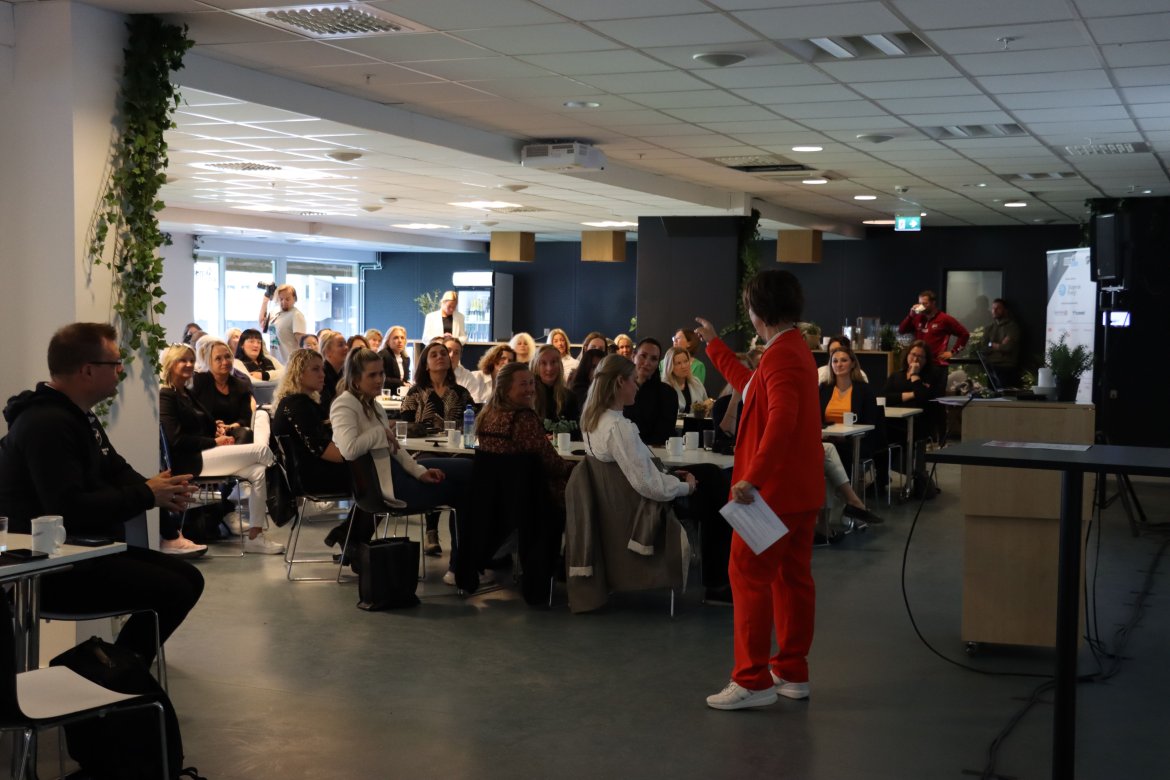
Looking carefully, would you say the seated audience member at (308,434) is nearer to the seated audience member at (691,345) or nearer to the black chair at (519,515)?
the black chair at (519,515)

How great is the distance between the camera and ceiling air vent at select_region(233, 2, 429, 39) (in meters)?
5.80

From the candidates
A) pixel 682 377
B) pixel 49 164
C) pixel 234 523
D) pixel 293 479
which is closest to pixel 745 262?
pixel 682 377

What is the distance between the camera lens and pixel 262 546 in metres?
7.96

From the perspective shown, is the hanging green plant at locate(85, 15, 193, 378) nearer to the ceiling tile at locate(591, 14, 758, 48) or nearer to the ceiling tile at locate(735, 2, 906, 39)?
the ceiling tile at locate(591, 14, 758, 48)

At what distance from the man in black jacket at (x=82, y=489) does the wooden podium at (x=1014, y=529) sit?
135 inches

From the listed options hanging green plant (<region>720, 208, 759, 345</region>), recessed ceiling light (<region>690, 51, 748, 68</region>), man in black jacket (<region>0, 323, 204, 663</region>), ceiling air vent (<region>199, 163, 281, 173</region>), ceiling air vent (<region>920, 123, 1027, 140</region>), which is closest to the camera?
man in black jacket (<region>0, 323, 204, 663</region>)

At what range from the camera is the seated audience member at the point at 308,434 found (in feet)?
23.6

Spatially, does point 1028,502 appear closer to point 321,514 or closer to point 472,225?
point 321,514

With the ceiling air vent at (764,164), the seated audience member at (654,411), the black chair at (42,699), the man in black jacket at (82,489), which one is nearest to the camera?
the black chair at (42,699)

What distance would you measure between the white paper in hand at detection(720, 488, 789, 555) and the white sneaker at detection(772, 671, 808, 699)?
74cm

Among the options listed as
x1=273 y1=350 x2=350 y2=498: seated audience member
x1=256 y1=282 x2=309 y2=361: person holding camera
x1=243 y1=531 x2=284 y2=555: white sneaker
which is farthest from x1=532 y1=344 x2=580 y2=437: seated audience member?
x1=256 y1=282 x2=309 y2=361: person holding camera

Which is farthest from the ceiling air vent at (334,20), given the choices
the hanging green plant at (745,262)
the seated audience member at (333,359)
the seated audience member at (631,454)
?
the hanging green plant at (745,262)

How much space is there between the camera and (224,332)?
75.0ft

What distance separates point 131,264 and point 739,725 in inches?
145
